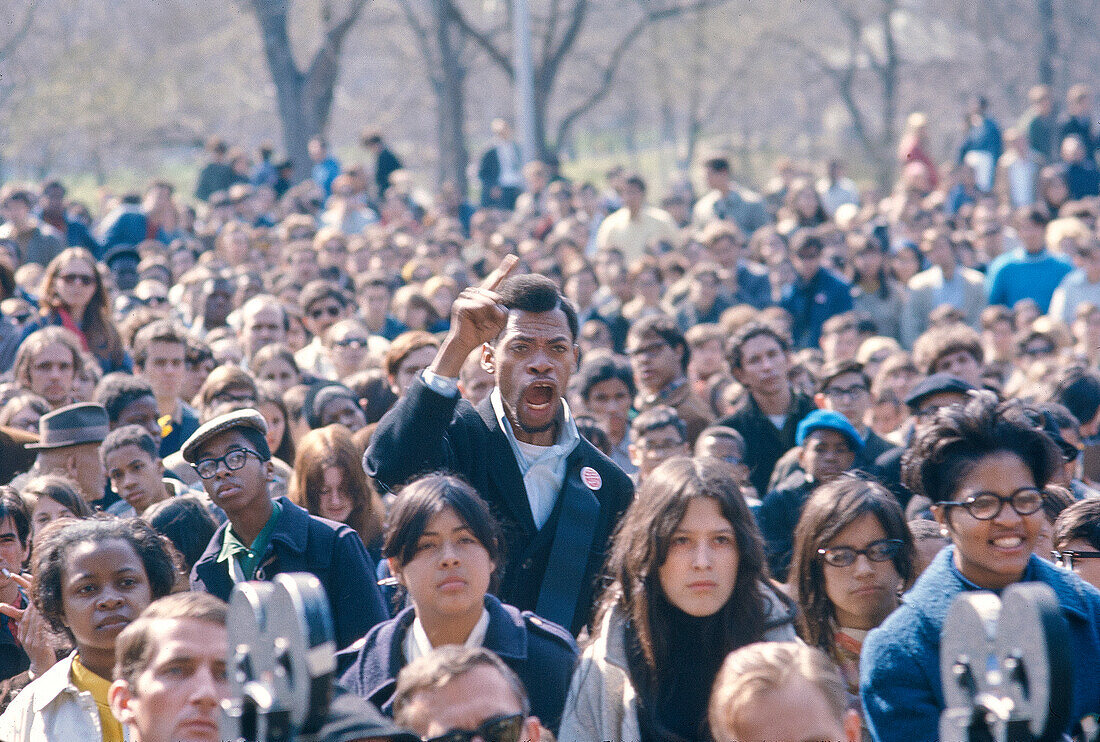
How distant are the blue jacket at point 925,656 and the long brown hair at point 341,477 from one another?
9.20 feet

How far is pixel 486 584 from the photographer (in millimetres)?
3842

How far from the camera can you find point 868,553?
436cm

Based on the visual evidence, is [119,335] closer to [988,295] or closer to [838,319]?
[838,319]

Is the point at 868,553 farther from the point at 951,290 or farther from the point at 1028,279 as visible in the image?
the point at 1028,279

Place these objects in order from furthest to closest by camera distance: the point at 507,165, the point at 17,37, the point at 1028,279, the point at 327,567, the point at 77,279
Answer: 1. the point at 17,37
2. the point at 507,165
3. the point at 1028,279
4. the point at 77,279
5. the point at 327,567

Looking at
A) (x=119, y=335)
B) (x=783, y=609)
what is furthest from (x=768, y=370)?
(x=119, y=335)

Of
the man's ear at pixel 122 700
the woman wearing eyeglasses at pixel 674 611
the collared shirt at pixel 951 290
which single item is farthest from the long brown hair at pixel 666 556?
the collared shirt at pixel 951 290

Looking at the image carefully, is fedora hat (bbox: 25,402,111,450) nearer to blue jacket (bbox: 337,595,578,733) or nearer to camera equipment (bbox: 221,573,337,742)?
blue jacket (bbox: 337,595,578,733)

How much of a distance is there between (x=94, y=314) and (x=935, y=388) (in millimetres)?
5564

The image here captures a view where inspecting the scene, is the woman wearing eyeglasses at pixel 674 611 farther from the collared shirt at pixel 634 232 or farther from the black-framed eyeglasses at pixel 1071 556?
the collared shirt at pixel 634 232

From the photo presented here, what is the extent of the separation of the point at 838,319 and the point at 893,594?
234 inches

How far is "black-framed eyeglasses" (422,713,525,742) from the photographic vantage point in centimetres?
296

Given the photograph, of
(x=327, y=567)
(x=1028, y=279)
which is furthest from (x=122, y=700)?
(x=1028, y=279)

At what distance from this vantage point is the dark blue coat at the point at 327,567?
4.43 meters
